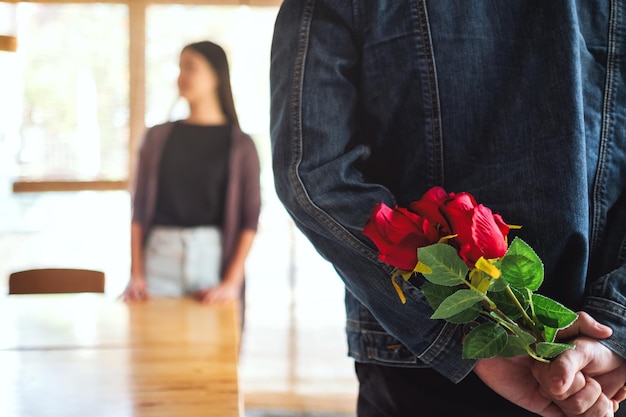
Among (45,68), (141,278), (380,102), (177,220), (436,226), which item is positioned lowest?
(141,278)

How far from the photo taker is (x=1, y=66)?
3.56 metres

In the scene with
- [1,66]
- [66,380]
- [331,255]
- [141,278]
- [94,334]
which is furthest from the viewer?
[1,66]

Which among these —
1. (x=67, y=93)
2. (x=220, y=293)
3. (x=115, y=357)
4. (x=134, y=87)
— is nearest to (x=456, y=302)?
(x=115, y=357)

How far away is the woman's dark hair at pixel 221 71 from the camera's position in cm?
313

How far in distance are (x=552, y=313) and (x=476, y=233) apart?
0.13 meters

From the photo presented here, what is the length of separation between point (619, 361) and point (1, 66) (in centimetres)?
339

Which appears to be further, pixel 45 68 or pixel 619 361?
pixel 45 68

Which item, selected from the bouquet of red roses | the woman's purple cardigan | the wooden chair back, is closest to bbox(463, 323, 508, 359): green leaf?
the bouquet of red roses

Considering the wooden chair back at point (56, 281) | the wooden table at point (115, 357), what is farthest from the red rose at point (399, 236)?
the wooden chair back at point (56, 281)

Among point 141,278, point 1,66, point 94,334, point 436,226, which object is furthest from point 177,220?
point 436,226

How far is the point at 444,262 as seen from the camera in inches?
28.9

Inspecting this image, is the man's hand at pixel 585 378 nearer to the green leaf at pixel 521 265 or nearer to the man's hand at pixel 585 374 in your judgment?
the man's hand at pixel 585 374

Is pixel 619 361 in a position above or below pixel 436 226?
below

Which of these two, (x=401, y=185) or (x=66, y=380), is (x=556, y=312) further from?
(x=66, y=380)
